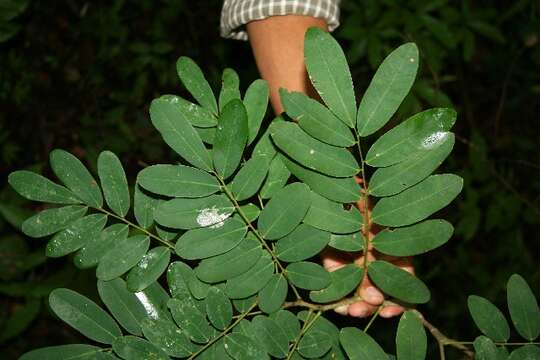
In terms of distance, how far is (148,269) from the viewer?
824 millimetres

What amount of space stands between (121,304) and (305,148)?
1.33 ft

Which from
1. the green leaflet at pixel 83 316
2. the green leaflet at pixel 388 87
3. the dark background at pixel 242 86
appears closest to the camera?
the green leaflet at pixel 388 87

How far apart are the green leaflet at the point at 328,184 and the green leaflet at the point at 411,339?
0.71 feet

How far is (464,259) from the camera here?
100 inches

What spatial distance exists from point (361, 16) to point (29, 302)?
193cm

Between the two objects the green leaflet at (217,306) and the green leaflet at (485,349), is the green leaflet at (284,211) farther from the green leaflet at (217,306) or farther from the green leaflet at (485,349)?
the green leaflet at (485,349)

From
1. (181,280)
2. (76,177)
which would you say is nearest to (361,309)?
(181,280)

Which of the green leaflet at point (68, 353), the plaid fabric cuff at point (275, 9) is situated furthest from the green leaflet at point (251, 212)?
the plaid fabric cuff at point (275, 9)

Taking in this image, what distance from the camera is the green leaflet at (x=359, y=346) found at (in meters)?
0.77

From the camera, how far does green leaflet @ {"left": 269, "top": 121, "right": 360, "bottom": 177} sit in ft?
2.49

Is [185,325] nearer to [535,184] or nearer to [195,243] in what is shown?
[195,243]

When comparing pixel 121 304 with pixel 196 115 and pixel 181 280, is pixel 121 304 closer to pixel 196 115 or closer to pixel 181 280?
pixel 181 280

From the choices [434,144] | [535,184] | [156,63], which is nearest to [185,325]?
[434,144]

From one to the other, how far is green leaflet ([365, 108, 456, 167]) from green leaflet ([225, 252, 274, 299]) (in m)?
0.25
